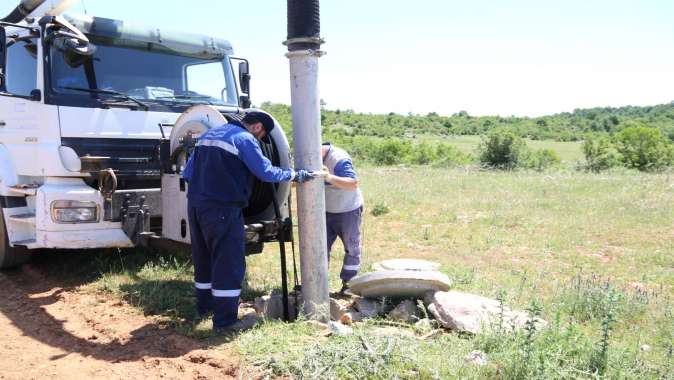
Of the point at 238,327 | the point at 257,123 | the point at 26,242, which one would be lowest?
the point at 238,327

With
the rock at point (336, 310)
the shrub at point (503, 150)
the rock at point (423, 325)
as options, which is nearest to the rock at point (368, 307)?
the rock at point (336, 310)

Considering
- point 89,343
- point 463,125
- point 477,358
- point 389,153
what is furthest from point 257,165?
point 463,125

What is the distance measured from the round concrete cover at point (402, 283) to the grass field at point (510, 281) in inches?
21.1

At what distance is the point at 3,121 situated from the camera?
5879 mm

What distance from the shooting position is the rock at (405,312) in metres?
4.65

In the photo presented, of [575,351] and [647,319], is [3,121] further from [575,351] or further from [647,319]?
[647,319]

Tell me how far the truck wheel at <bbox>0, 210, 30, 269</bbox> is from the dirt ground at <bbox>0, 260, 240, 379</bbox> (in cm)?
49

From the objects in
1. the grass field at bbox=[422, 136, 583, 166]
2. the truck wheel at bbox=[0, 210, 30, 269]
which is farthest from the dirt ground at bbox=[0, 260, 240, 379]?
the grass field at bbox=[422, 136, 583, 166]

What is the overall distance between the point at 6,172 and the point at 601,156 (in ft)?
77.6

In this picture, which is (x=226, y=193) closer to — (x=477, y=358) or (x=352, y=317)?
(x=352, y=317)

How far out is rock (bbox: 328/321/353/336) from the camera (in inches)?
156

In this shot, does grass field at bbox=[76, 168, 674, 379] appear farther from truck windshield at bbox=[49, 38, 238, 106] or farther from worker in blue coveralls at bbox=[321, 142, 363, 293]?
truck windshield at bbox=[49, 38, 238, 106]

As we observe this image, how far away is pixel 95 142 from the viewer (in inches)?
210

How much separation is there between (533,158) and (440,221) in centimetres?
1680
